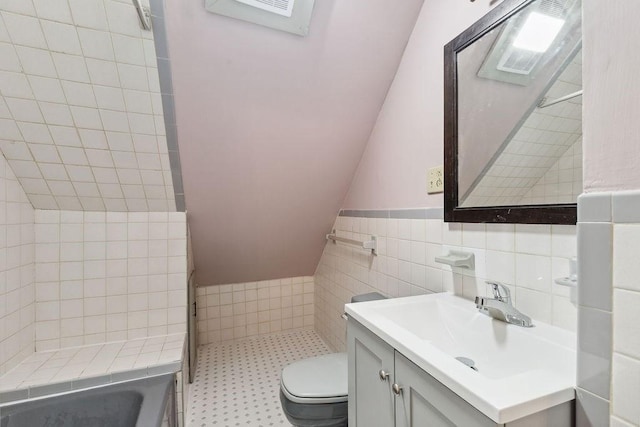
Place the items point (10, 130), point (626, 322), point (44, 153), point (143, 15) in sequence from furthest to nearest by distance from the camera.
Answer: point (44, 153)
point (10, 130)
point (143, 15)
point (626, 322)

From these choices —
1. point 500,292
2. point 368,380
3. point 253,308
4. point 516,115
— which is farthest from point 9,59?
point 253,308

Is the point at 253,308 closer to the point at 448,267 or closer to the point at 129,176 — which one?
the point at 129,176

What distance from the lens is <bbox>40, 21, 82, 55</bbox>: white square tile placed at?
3.87 ft

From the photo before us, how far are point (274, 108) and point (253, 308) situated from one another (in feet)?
6.66

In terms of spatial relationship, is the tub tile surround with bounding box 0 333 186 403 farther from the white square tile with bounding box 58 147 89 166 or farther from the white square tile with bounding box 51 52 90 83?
the white square tile with bounding box 51 52 90 83

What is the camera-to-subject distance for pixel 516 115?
1.01 metres

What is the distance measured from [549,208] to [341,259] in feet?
5.30

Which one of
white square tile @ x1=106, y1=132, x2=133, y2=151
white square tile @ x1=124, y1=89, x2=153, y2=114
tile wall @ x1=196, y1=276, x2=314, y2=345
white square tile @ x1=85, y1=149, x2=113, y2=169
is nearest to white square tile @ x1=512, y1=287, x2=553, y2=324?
white square tile @ x1=124, y1=89, x2=153, y2=114

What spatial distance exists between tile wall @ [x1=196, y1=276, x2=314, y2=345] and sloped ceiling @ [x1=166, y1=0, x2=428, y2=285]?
0.64m

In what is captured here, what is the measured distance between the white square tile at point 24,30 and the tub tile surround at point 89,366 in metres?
1.56

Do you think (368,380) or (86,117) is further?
(86,117)

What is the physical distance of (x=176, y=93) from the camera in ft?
4.76

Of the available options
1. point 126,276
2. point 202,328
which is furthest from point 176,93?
point 202,328

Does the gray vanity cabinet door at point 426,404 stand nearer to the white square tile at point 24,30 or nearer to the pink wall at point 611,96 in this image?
the pink wall at point 611,96
